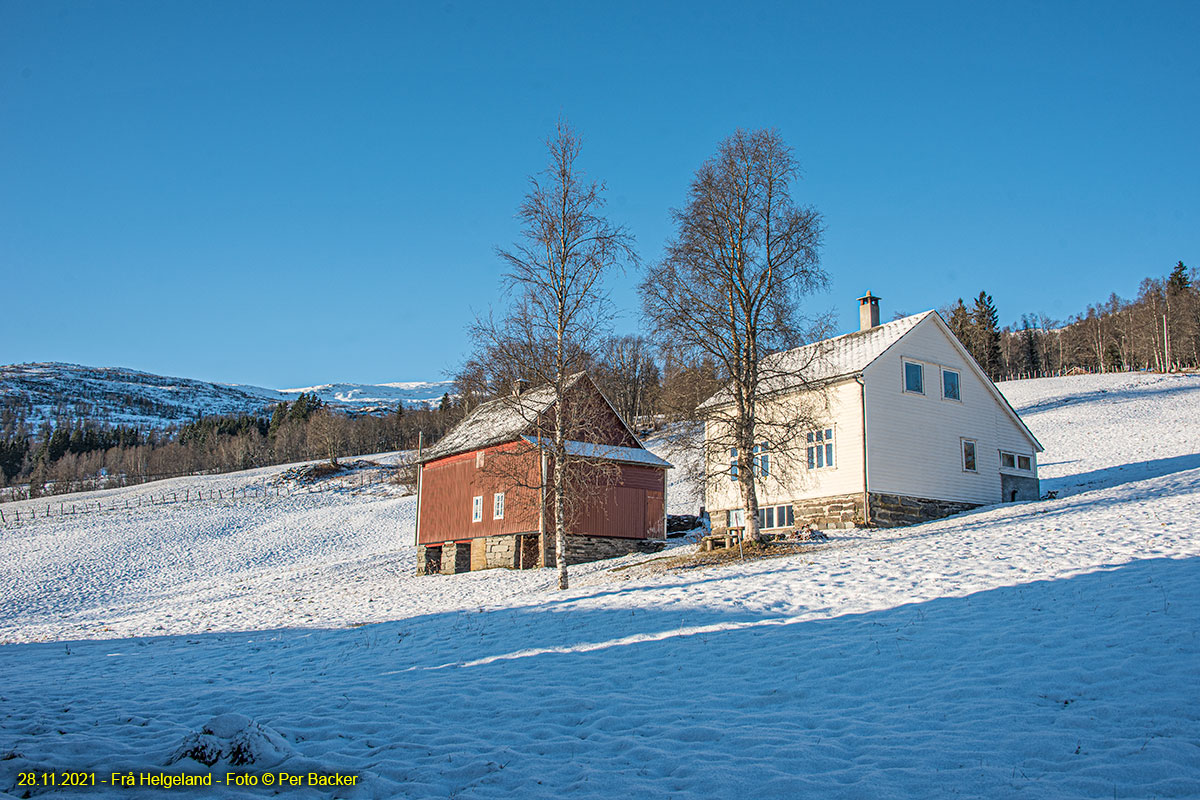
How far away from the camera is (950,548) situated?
17469 mm

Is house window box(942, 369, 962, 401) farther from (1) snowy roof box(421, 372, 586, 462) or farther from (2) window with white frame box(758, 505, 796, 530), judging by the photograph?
(1) snowy roof box(421, 372, 586, 462)

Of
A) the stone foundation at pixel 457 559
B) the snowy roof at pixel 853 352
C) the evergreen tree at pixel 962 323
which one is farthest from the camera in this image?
the evergreen tree at pixel 962 323

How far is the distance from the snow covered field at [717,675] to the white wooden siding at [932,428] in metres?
2.98

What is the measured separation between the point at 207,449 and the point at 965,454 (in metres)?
120

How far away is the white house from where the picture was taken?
83.7ft

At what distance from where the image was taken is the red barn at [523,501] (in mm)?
27469

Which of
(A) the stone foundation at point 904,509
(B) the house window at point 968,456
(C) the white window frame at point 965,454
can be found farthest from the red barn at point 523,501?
(B) the house window at point 968,456

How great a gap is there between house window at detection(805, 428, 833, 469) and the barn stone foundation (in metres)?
7.19

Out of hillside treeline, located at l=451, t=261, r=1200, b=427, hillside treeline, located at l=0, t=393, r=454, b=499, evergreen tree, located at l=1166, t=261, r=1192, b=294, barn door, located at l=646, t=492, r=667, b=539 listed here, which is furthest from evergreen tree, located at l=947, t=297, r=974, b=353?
hillside treeline, located at l=0, t=393, r=454, b=499

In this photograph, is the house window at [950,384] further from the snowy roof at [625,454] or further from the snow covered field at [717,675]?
the snowy roof at [625,454]

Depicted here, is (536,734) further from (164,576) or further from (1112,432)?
(1112,432)

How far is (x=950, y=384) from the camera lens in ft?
92.9

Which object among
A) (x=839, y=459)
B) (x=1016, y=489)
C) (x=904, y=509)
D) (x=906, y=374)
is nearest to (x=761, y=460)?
(x=839, y=459)

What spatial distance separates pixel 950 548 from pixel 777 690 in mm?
10376
